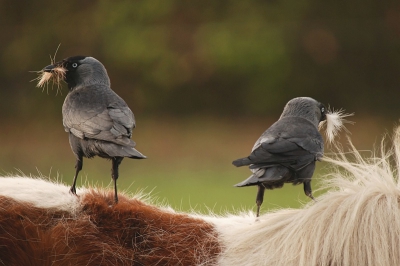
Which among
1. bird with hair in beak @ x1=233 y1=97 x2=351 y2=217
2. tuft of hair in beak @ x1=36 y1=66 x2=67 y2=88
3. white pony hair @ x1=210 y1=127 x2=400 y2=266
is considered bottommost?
white pony hair @ x1=210 y1=127 x2=400 y2=266

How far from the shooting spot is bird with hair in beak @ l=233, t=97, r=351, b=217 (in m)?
0.62

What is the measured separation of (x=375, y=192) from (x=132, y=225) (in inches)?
10.3

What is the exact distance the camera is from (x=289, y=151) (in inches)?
25.2

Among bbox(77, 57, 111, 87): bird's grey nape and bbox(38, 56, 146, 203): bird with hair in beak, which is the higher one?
bbox(77, 57, 111, 87): bird's grey nape

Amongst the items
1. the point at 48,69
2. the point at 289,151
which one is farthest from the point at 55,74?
the point at 289,151

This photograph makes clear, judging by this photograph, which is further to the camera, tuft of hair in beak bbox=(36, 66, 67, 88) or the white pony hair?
tuft of hair in beak bbox=(36, 66, 67, 88)

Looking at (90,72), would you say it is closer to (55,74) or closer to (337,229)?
(55,74)

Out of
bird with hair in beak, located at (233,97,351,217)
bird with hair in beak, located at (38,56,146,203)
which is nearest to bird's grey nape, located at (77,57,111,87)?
bird with hair in beak, located at (38,56,146,203)

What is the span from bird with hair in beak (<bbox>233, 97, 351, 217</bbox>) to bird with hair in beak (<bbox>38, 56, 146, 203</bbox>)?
129 millimetres

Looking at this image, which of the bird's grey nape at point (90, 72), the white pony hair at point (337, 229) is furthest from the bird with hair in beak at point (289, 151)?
the bird's grey nape at point (90, 72)

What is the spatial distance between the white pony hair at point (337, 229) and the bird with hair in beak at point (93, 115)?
151mm

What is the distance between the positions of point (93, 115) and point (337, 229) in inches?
11.7

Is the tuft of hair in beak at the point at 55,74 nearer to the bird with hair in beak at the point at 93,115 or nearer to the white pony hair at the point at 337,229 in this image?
the bird with hair in beak at the point at 93,115

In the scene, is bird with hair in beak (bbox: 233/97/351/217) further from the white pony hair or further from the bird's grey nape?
the bird's grey nape
